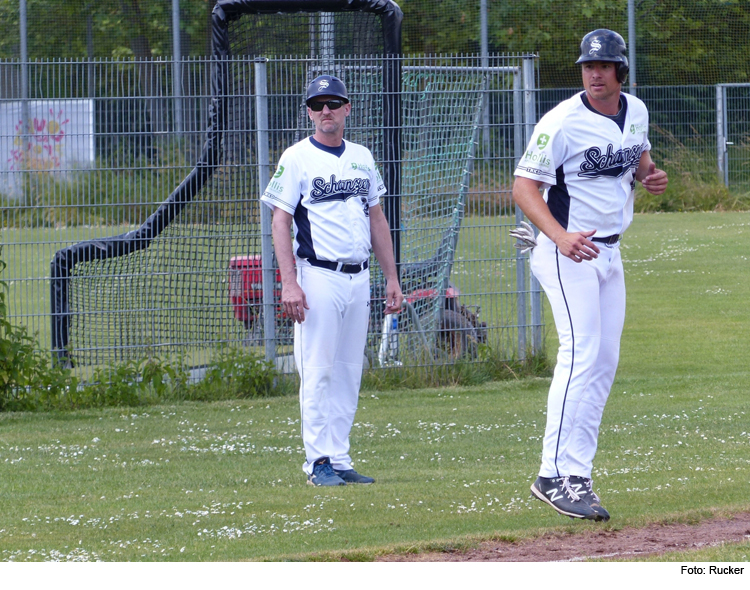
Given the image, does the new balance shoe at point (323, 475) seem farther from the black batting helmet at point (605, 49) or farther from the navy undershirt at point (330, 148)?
the black batting helmet at point (605, 49)

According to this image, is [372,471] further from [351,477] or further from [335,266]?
[335,266]

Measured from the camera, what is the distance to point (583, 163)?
5219 millimetres

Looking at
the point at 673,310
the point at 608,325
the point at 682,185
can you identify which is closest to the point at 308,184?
the point at 608,325

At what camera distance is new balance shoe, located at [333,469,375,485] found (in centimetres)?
640

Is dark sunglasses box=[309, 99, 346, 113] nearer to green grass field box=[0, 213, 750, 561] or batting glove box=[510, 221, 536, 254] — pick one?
batting glove box=[510, 221, 536, 254]

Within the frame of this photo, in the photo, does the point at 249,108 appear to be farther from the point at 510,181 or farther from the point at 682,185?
the point at 682,185

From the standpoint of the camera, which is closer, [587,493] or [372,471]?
[587,493]

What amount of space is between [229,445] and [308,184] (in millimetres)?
2280

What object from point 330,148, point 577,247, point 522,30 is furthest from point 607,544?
point 522,30

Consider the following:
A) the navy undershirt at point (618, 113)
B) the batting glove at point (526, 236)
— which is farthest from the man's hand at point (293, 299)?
the navy undershirt at point (618, 113)

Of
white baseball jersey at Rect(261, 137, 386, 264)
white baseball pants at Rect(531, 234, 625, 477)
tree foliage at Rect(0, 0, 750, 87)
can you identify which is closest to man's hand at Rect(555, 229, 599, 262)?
white baseball pants at Rect(531, 234, 625, 477)

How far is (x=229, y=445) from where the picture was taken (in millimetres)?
7723

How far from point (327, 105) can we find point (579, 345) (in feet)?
6.54

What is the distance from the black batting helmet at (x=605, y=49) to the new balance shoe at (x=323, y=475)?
2.59 meters
